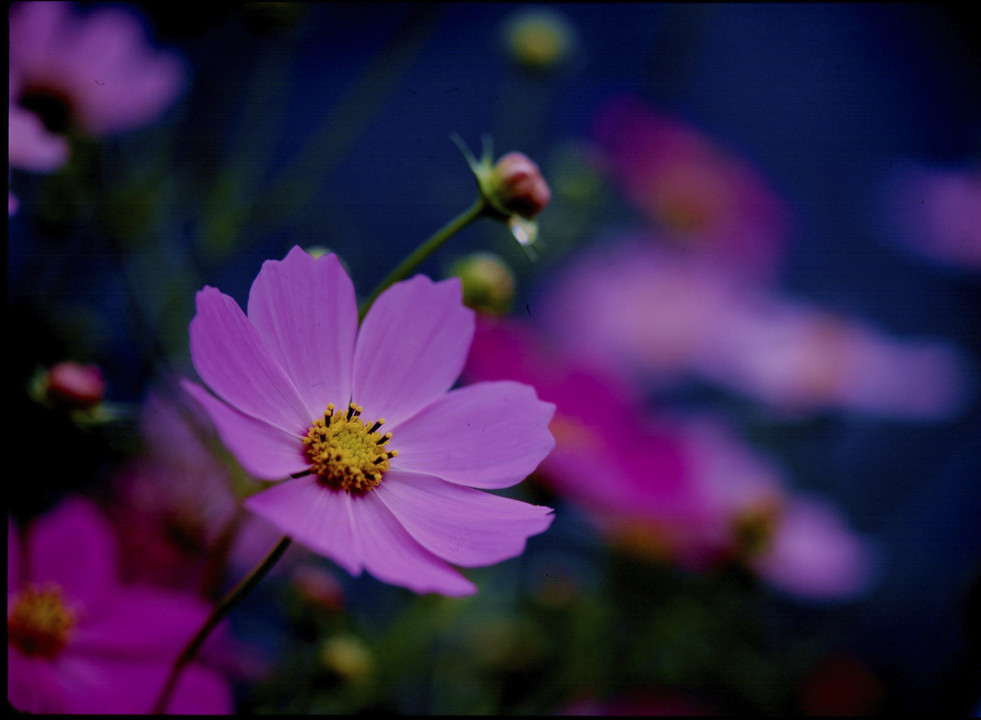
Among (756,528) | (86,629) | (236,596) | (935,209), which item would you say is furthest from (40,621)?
(935,209)

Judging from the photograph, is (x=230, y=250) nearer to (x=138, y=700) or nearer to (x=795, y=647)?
(x=138, y=700)

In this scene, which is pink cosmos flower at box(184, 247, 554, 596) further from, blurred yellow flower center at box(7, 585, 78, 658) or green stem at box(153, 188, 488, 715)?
blurred yellow flower center at box(7, 585, 78, 658)

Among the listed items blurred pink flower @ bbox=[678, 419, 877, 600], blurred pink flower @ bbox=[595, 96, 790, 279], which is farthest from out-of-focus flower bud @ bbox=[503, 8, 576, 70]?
blurred pink flower @ bbox=[678, 419, 877, 600]

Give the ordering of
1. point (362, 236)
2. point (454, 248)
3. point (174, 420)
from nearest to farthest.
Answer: point (174, 420) → point (362, 236) → point (454, 248)

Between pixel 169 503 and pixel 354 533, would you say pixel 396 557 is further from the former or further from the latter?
pixel 169 503

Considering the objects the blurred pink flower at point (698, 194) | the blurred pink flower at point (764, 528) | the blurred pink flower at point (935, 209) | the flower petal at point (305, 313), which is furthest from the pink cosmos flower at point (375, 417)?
the blurred pink flower at point (935, 209)

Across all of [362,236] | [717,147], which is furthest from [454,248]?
[717,147]
